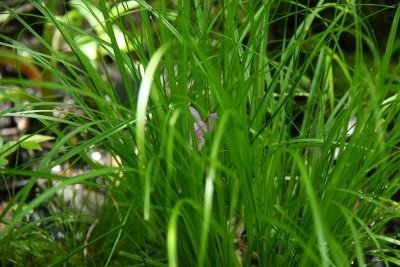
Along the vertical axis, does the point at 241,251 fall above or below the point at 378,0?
below

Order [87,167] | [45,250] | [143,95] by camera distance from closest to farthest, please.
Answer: [143,95] < [45,250] < [87,167]

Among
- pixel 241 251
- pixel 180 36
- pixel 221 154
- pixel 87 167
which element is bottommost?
pixel 87 167

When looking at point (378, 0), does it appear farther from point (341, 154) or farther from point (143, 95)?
point (143, 95)

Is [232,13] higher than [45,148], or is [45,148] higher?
[232,13]

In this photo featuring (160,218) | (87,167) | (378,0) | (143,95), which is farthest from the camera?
(87,167)

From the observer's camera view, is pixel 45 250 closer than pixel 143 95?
No

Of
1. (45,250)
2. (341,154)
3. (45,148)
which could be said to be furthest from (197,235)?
(45,148)

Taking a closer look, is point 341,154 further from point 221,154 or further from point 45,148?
point 45,148

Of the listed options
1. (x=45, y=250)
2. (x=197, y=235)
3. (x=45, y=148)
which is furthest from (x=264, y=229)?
(x=45, y=148)

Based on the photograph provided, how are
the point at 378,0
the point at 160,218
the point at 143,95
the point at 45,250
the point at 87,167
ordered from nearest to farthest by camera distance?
the point at 143,95 < the point at 160,218 < the point at 45,250 < the point at 378,0 < the point at 87,167
